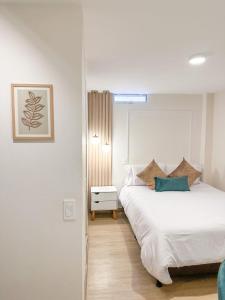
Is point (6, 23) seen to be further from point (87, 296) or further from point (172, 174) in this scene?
point (172, 174)

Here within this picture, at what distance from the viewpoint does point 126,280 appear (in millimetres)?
2516

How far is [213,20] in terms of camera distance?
5.01 feet

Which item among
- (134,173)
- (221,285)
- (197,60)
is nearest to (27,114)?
(221,285)

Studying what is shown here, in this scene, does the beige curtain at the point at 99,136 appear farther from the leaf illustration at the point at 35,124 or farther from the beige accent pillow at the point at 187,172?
the leaf illustration at the point at 35,124

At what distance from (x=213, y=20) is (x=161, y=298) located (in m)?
2.44

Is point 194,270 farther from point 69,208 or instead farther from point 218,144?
point 218,144

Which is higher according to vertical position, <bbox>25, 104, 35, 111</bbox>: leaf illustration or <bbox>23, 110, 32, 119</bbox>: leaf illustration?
<bbox>25, 104, 35, 111</bbox>: leaf illustration

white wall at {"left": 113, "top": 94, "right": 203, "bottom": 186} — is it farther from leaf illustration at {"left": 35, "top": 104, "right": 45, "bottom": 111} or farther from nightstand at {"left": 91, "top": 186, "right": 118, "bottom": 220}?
leaf illustration at {"left": 35, "top": 104, "right": 45, "bottom": 111}

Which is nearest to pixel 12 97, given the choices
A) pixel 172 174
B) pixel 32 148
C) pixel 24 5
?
pixel 32 148

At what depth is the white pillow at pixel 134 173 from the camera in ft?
13.7

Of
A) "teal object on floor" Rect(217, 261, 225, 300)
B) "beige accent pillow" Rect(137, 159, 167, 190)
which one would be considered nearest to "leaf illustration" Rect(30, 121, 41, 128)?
"teal object on floor" Rect(217, 261, 225, 300)

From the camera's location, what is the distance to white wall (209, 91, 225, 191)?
4250 millimetres

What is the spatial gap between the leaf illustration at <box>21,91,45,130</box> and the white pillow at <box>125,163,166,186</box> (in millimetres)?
2930

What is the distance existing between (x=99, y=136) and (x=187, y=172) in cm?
176
